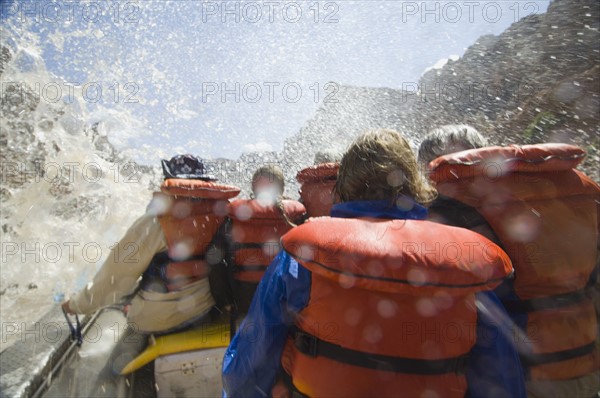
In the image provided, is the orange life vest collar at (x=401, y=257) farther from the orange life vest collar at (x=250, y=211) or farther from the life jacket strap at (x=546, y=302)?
the orange life vest collar at (x=250, y=211)

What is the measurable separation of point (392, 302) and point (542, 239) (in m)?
0.94

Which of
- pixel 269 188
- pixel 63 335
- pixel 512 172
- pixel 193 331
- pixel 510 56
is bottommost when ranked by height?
pixel 63 335

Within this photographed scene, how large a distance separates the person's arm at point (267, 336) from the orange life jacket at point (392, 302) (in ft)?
0.64

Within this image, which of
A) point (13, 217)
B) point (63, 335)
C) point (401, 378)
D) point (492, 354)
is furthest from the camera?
point (13, 217)

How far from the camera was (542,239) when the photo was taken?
5.61 ft

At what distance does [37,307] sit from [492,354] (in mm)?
6400

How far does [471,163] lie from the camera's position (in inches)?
68.5

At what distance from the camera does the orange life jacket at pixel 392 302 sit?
1.15 meters

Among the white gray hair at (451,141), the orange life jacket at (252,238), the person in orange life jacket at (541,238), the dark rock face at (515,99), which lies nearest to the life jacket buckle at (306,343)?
the person in orange life jacket at (541,238)

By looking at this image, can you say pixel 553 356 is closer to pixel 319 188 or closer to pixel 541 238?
pixel 541 238

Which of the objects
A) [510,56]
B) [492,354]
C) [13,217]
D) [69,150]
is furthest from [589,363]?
[510,56]

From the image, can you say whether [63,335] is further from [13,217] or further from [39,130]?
[39,130]

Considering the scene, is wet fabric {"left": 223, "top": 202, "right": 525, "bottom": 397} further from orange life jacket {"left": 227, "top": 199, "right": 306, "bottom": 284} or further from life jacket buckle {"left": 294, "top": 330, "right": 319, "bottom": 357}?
orange life jacket {"left": 227, "top": 199, "right": 306, "bottom": 284}

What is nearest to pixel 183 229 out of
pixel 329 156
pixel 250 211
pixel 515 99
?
pixel 250 211
